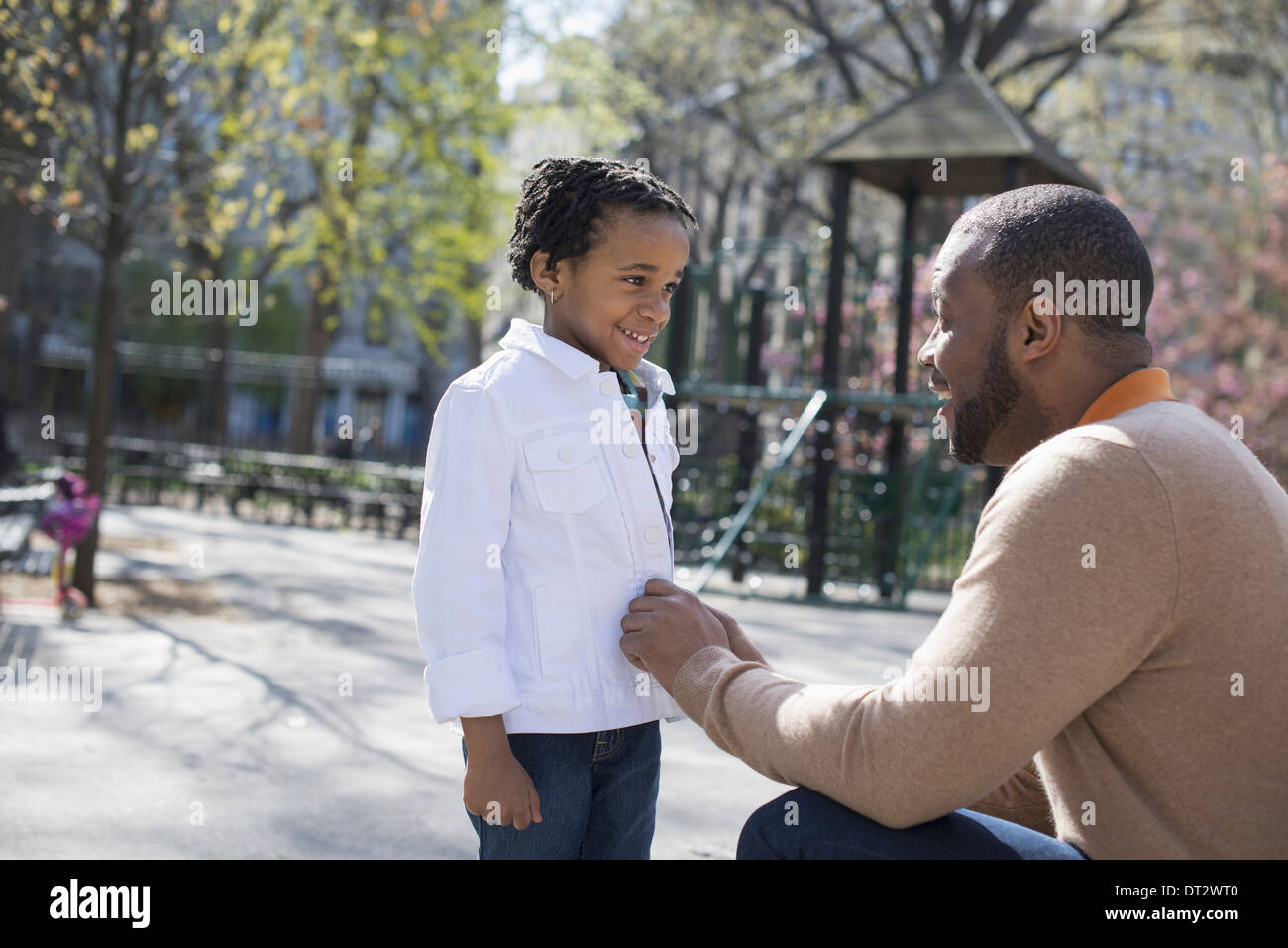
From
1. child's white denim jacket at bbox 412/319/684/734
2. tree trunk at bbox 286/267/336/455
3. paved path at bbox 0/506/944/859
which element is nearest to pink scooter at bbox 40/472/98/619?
paved path at bbox 0/506/944/859

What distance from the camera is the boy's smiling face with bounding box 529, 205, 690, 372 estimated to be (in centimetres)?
246

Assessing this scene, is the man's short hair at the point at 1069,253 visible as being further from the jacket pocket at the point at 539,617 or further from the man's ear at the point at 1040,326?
the jacket pocket at the point at 539,617

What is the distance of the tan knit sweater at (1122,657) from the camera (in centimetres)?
165

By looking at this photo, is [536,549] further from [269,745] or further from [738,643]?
[269,745]

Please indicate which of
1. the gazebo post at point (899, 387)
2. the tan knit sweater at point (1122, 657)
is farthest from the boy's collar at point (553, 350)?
the gazebo post at point (899, 387)

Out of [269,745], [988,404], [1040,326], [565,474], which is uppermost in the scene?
[1040,326]

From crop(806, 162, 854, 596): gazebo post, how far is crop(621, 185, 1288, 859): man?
945cm

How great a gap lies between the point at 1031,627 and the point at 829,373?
9.95 metres

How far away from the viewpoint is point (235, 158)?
929 cm

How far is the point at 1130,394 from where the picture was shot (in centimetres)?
190

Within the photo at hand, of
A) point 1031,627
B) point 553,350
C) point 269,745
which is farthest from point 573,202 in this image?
point 269,745

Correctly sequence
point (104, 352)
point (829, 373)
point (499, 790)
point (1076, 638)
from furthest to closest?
point (829, 373) → point (104, 352) → point (499, 790) → point (1076, 638)
